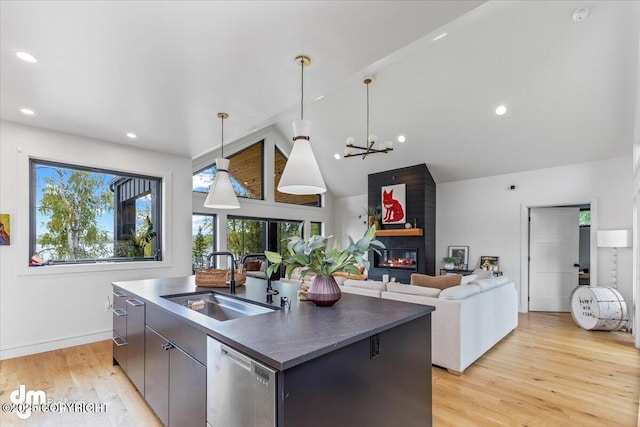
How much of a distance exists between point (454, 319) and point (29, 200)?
16.1 feet

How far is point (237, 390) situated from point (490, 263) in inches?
247

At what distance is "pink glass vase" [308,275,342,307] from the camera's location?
1909mm

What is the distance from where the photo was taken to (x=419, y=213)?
6895 millimetres

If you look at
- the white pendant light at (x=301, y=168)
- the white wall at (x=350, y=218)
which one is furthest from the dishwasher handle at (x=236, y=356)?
the white wall at (x=350, y=218)

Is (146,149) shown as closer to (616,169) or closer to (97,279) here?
(97,279)

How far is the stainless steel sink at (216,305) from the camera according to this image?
2.15 meters

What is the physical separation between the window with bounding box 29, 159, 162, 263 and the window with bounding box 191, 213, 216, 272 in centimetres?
160

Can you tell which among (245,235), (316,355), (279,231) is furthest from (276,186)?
(316,355)

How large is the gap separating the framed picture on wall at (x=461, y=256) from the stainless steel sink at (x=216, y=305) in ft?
18.6

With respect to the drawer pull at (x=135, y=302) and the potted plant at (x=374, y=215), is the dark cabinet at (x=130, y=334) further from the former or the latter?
the potted plant at (x=374, y=215)

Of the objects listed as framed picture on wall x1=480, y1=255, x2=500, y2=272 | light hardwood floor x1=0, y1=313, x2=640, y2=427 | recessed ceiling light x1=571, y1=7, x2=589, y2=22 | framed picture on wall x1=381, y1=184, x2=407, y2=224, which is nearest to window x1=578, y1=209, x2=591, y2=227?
framed picture on wall x1=480, y1=255, x2=500, y2=272

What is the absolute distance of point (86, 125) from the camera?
3586mm

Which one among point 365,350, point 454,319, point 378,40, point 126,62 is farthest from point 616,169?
point 126,62

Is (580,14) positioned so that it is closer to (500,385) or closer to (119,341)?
(500,385)
